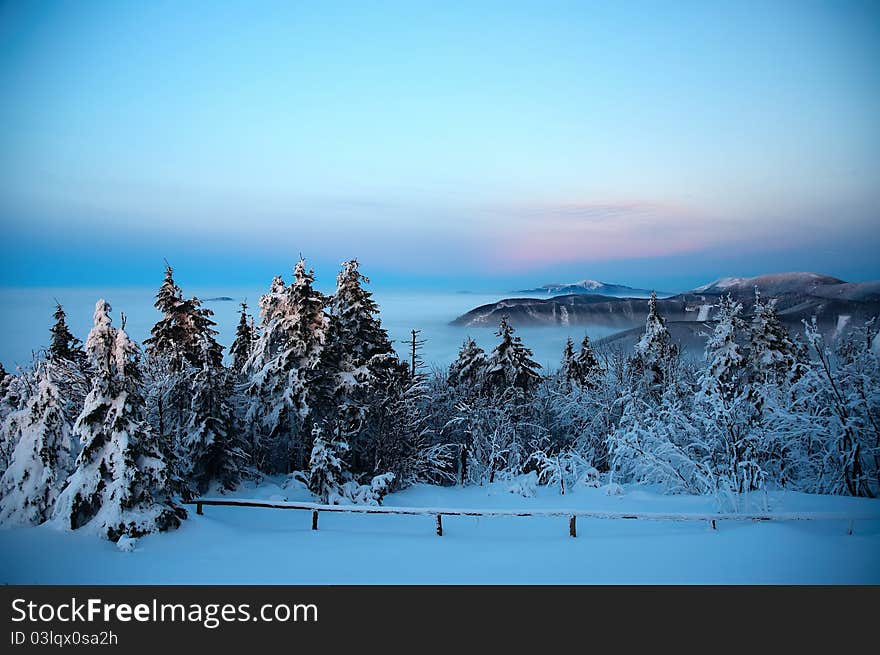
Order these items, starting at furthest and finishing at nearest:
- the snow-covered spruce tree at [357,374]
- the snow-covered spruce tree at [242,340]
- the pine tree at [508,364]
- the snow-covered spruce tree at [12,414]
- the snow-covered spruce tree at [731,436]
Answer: the snow-covered spruce tree at [242,340] < the pine tree at [508,364] < the snow-covered spruce tree at [357,374] < the snow-covered spruce tree at [731,436] < the snow-covered spruce tree at [12,414]

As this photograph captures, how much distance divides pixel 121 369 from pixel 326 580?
714 centimetres

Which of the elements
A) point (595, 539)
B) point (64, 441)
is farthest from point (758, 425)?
point (64, 441)

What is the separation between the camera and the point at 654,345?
33750 millimetres

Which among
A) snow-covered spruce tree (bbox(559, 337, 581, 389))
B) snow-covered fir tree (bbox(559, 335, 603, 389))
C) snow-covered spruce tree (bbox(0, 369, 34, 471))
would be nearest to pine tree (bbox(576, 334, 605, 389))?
snow-covered fir tree (bbox(559, 335, 603, 389))

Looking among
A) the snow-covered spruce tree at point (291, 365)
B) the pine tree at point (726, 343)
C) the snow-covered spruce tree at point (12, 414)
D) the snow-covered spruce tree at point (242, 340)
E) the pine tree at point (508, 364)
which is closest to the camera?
the snow-covered spruce tree at point (12, 414)

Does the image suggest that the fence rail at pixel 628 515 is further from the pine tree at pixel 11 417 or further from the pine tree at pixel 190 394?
the pine tree at pixel 11 417

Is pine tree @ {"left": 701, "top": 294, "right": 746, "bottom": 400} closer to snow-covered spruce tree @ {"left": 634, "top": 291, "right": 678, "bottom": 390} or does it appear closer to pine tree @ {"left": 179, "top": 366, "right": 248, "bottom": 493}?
snow-covered spruce tree @ {"left": 634, "top": 291, "right": 678, "bottom": 390}

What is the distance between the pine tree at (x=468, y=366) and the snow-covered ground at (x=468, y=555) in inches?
891

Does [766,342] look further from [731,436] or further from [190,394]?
[190,394]

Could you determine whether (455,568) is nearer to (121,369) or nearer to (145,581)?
(145,581)

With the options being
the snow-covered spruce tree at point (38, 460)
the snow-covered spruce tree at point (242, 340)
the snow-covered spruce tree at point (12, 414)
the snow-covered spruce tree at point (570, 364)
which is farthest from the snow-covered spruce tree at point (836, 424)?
the snow-covered spruce tree at point (242, 340)

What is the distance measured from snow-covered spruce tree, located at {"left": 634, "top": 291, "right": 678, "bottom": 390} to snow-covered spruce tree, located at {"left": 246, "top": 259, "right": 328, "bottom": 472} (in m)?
23.0

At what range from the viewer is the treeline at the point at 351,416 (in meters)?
11.6

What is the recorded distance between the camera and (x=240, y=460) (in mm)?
19531
